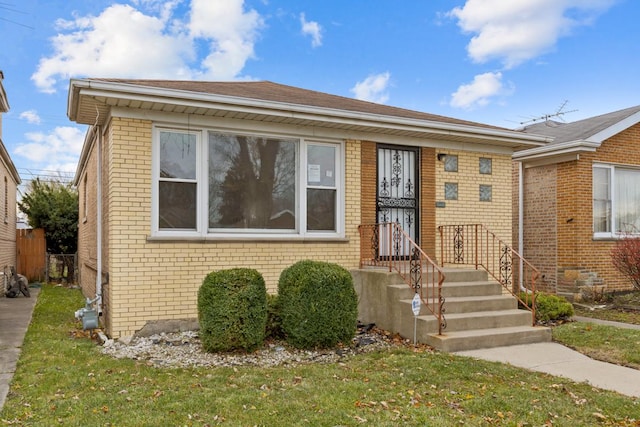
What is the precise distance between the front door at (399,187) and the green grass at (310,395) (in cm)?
329

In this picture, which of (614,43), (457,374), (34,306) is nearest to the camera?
(457,374)

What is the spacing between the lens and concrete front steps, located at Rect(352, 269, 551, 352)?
6504mm

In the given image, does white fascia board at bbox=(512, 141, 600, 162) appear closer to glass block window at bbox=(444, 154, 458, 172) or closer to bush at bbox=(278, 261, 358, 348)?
glass block window at bbox=(444, 154, 458, 172)

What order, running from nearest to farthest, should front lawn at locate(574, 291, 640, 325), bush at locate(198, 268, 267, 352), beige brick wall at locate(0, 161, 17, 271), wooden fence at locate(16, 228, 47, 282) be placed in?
Answer: bush at locate(198, 268, 267, 352) → front lawn at locate(574, 291, 640, 325) → beige brick wall at locate(0, 161, 17, 271) → wooden fence at locate(16, 228, 47, 282)

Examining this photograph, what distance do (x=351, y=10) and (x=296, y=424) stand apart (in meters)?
11.6

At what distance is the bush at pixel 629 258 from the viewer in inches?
396

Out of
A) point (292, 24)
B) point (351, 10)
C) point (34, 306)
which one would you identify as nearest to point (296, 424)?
point (34, 306)

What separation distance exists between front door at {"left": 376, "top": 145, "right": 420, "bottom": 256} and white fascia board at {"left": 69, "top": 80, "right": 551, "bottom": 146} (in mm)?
639

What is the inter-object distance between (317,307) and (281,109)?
2937 mm

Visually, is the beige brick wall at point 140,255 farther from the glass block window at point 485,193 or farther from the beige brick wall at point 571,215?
the beige brick wall at point 571,215

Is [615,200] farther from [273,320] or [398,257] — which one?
[273,320]

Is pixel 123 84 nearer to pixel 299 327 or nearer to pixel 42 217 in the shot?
pixel 299 327

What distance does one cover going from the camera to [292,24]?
1438cm

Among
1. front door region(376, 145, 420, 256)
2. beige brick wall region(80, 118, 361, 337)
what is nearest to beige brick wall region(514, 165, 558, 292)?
front door region(376, 145, 420, 256)
